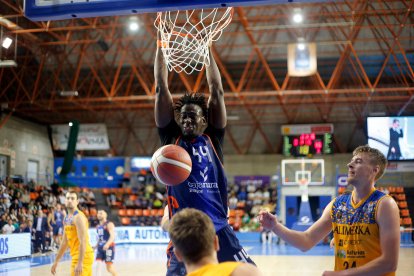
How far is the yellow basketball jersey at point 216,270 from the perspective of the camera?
7.42 feet

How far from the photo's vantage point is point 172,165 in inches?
159

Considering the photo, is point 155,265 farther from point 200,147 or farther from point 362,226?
point 362,226

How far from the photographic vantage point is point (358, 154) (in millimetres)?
3814

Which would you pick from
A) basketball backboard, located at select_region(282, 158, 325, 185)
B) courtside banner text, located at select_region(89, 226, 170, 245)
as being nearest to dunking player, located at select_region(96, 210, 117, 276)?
courtside banner text, located at select_region(89, 226, 170, 245)

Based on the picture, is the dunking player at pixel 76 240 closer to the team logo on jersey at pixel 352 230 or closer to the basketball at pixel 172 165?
the basketball at pixel 172 165

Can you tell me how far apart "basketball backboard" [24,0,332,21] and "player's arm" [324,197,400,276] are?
202 cm

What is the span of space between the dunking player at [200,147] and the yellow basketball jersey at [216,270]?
5.84ft

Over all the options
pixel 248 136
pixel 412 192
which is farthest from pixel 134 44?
pixel 412 192

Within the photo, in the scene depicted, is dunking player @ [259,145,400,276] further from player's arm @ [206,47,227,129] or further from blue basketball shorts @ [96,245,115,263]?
blue basketball shorts @ [96,245,115,263]

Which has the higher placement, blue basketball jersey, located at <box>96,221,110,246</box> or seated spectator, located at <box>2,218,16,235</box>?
blue basketball jersey, located at <box>96,221,110,246</box>

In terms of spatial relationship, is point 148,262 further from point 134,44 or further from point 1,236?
point 134,44

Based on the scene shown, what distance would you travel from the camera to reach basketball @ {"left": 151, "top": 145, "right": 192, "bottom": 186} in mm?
4043

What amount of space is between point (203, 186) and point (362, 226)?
126cm

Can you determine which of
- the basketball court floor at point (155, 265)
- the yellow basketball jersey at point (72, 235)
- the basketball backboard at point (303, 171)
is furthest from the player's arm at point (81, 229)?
the basketball backboard at point (303, 171)
